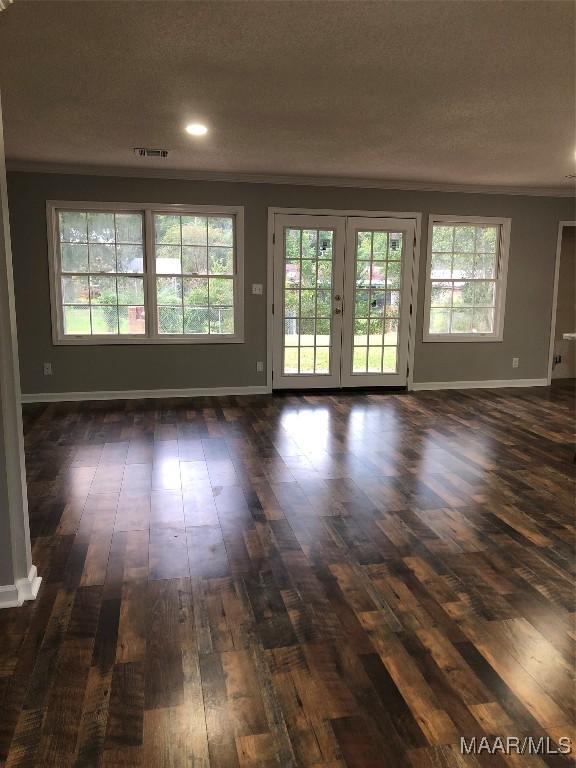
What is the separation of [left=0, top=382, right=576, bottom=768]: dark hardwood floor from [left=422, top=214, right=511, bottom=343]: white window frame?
2734mm

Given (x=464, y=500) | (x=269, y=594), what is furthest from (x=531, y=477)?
(x=269, y=594)

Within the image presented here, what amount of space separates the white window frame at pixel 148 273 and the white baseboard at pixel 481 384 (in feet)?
8.02

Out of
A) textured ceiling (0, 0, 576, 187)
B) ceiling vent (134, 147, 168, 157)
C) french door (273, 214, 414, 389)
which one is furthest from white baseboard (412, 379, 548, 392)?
ceiling vent (134, 147, 168, 157)

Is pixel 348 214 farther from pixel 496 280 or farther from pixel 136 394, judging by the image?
pixel 136 394

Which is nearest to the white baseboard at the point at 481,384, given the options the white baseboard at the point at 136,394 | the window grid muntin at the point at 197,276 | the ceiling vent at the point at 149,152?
the white baseboard at the point at 136,394

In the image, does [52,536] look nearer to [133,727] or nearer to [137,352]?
[133,727]

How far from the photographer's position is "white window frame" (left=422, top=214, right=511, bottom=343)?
6.87m

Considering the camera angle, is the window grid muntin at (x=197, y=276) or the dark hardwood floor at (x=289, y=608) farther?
the window grid muntin at (x=197, y=276)

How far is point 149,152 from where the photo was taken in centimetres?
504

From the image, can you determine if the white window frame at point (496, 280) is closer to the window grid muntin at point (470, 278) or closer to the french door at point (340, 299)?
the window grid muntin at point (470, 278)

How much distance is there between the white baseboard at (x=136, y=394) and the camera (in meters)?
6.18

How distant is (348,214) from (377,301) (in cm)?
111

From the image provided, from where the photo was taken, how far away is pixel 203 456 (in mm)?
4359

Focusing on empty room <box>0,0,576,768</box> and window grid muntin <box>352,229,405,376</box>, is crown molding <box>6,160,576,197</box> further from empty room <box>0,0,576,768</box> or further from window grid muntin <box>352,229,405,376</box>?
window grid muntin <box>352,229,405,376</box>
